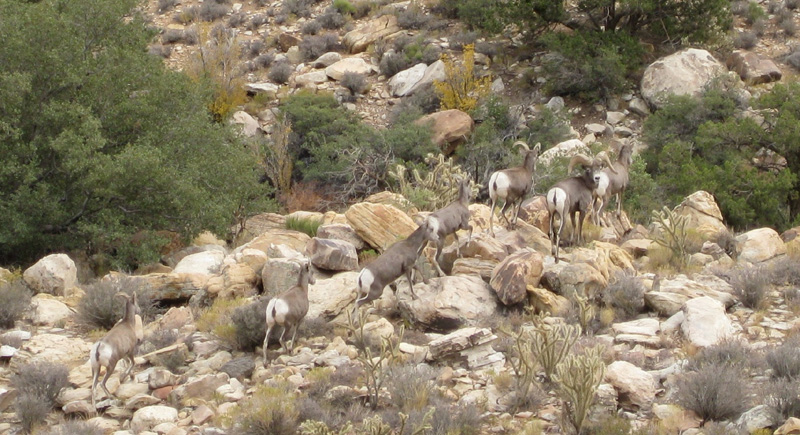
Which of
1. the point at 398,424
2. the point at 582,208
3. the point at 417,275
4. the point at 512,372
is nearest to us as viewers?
the point at 398,424

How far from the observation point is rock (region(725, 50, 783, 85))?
92.4ft

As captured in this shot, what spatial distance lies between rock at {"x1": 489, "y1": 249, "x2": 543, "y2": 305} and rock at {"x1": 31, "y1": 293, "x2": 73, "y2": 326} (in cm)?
569

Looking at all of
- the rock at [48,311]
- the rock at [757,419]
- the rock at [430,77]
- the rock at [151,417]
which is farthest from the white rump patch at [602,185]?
the rock at [430,77]

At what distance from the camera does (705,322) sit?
32.8 ft

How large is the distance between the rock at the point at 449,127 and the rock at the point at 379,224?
40.6ft

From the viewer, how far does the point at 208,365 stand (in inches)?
391

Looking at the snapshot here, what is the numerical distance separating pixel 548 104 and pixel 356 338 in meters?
19.4

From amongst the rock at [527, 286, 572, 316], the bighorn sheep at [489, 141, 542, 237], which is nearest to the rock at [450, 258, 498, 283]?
the rock at [527, 286, 572, 316]

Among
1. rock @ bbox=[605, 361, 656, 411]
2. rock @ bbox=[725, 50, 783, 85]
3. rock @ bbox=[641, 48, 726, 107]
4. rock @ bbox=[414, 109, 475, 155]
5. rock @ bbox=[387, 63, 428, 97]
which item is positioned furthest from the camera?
rock @ bbox=[387, 63, 428, 97]

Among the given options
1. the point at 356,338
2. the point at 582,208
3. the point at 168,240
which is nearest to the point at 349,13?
the point at 168,240

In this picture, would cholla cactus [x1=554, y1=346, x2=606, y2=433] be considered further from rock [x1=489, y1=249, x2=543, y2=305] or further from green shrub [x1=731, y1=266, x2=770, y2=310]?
green shrub [x1=731, y1=266, x2=770, y2=310]

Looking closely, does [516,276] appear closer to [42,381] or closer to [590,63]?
[42,381]

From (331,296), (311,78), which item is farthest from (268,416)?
(311,78)

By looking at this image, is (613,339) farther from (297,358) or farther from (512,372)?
(297,358)
